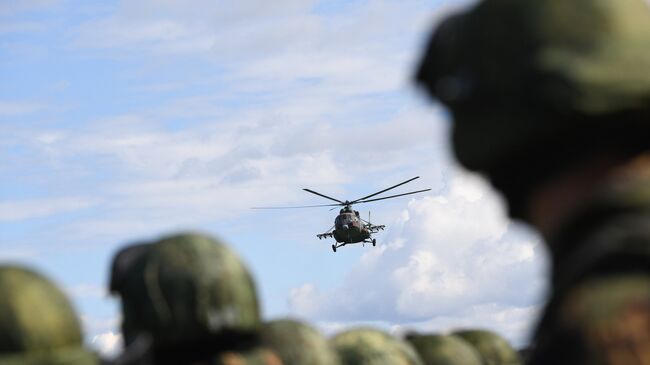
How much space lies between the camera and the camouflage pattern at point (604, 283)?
7.77 ft

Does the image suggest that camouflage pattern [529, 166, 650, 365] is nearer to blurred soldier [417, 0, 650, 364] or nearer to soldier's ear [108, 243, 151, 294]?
blurred soldier [417, 0, 650, 364]

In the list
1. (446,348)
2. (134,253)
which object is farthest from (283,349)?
(446,348)

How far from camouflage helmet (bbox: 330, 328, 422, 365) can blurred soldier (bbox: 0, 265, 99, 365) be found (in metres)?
7.76

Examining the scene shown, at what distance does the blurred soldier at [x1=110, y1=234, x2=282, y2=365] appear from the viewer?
9.46 m

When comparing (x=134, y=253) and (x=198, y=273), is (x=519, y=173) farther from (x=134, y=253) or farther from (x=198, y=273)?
(x=134, y=253)

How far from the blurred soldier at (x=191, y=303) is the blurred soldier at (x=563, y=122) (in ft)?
21.9

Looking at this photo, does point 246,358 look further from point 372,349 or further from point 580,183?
point 580,183

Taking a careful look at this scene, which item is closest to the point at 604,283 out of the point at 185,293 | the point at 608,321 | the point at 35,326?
the point at 608,321

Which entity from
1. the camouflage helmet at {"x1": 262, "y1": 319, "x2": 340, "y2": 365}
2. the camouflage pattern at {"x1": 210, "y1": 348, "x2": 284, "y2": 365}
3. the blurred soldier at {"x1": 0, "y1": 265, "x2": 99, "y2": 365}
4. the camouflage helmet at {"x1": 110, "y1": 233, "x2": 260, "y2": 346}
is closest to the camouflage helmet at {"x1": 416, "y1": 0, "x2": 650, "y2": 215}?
the blurred soldier at {"x1": 0, "y1": 265, "x2": 99, "y2": 365}

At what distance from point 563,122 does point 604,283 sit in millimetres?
439

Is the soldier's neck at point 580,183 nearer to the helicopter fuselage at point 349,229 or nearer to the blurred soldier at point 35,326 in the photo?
the blurred soldier at point 35,326

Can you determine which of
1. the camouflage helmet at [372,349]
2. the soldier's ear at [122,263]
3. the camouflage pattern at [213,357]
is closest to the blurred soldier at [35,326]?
the camouflage pattern at [213,357]

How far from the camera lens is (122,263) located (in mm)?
10320

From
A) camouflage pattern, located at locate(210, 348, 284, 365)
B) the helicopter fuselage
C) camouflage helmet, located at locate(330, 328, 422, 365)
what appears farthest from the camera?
the helicopter fuselage
